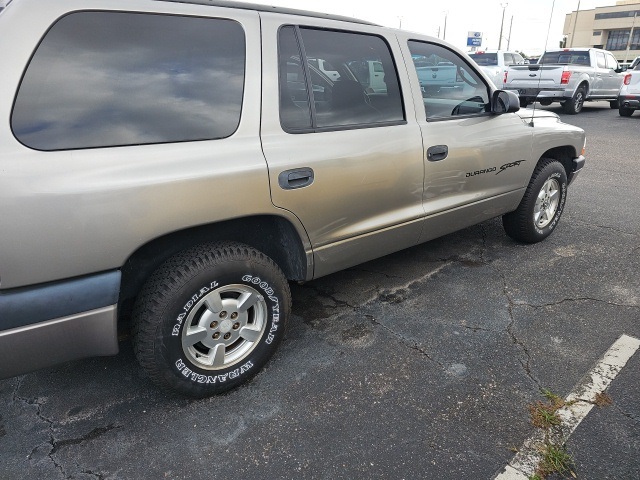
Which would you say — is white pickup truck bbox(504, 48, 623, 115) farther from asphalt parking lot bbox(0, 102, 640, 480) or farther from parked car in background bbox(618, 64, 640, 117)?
asphalt parking lot bbox(0, 102, 640, 480)

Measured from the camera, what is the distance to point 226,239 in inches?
93.9

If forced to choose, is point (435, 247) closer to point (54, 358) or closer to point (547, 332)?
point (547, 332)

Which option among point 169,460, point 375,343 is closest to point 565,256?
point 375,343

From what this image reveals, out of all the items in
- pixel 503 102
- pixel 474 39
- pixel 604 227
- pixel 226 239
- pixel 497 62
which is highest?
pixel 474 39

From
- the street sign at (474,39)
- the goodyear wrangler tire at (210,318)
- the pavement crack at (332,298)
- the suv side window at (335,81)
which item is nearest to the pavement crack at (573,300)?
the pavement crack at (332,298)

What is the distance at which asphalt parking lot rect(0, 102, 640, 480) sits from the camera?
1.99m

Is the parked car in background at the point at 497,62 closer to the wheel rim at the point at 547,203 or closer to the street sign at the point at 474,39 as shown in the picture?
the wheel rim at the point at 547,203

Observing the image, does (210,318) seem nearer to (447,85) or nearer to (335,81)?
(335,81)

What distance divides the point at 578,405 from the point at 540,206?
7.59 feet

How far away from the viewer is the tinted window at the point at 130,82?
5.68 ft

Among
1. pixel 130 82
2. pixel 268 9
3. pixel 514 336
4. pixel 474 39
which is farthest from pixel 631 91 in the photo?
pixel 474 39

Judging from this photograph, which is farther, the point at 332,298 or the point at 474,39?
the point at 474,39

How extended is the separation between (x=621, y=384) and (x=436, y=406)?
1.00 metres

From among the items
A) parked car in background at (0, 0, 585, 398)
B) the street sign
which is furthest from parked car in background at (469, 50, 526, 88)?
the street sign
